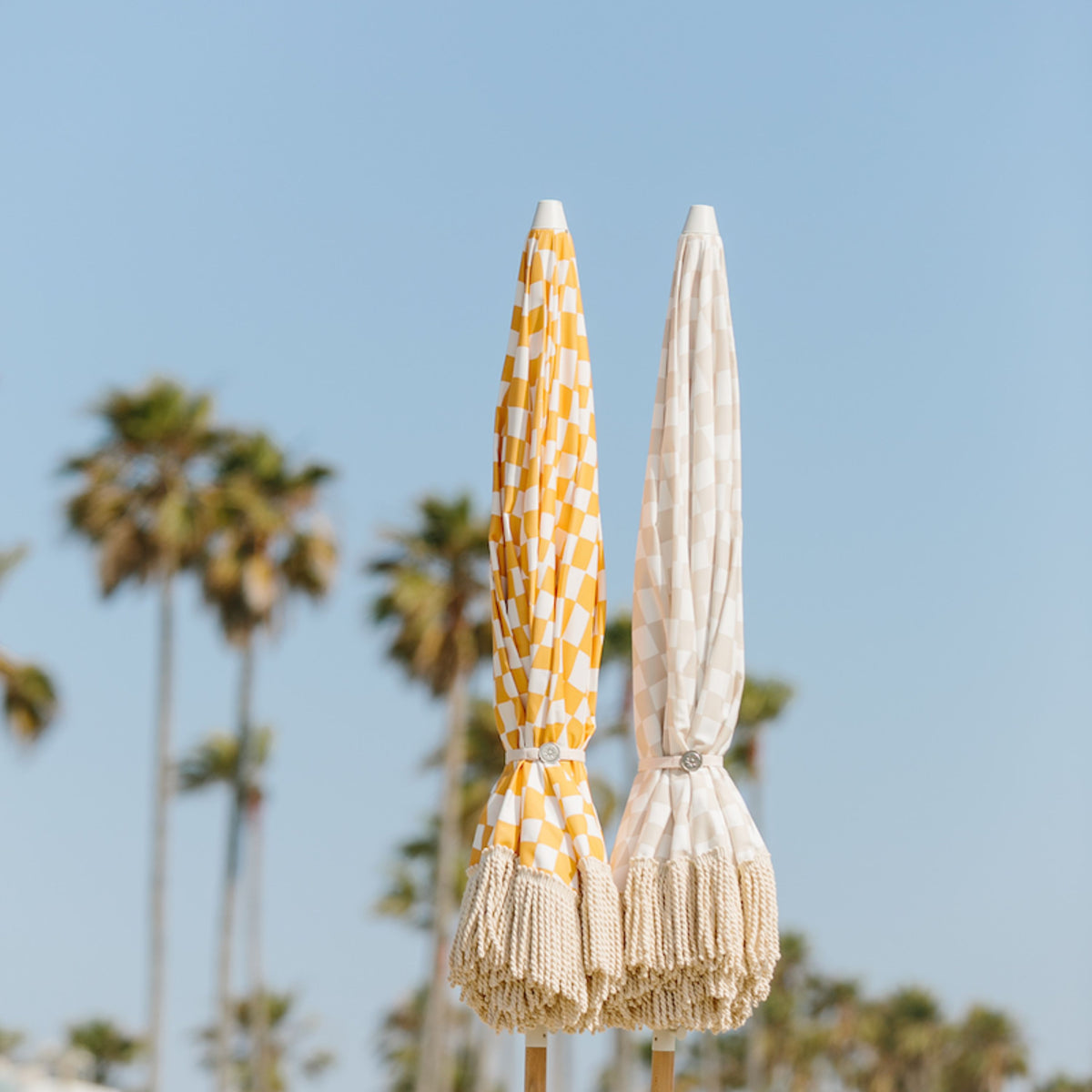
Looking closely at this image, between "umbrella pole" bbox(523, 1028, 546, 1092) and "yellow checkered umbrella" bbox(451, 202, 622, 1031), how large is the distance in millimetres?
95

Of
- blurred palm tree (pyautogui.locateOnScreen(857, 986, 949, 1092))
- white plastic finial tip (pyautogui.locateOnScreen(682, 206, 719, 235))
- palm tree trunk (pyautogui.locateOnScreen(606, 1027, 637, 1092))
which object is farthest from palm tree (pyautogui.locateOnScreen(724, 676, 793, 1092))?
white plastic finial tip (pyautogui.locateOnScreen(682, 206, 719, 235))

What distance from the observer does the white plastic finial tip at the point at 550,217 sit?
5.36 metres

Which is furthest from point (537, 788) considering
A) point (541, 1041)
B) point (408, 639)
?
point (408, 639)

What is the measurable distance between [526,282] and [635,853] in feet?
5.55

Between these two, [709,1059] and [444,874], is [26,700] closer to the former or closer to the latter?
[444,874]

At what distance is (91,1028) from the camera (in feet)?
121

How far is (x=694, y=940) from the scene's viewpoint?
493cm

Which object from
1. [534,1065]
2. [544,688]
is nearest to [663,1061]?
[534,1065]

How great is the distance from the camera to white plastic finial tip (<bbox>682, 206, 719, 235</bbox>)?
540cm

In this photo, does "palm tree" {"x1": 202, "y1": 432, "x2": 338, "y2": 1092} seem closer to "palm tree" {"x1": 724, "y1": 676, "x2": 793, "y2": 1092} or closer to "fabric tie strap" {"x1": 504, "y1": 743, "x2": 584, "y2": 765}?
"palm tree" {"x1": 724, "y1": 676, "x2": 793, "y2": 1092}

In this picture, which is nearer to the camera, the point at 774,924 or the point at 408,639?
the point at 774,924

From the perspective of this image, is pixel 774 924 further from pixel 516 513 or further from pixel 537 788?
pixel 516 513

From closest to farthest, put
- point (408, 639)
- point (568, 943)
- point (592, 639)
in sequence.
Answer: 1. point (568, 943)
2. point (592, 639)
3. point (408, 639)

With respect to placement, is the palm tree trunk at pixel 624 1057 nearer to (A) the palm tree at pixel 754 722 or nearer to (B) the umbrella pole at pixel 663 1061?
(A) the palm tree at pixel 754 722
